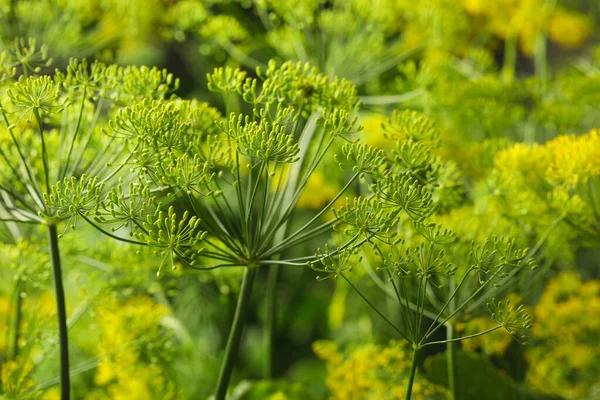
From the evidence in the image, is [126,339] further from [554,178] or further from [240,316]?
[554,178]

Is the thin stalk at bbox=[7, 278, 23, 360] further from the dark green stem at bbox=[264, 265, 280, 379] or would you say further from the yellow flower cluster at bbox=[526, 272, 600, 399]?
the yellow flower cluster at bbox=[526, 272, 600, 399]

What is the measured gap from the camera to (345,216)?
0.41m

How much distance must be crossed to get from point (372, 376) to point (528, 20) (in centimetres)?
63

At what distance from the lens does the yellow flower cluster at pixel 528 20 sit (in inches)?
38.2

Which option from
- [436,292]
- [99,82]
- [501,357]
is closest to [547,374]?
[501,357]

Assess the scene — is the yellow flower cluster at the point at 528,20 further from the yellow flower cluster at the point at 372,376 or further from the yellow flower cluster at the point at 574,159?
the yellow flower cluster at the point at 372,376

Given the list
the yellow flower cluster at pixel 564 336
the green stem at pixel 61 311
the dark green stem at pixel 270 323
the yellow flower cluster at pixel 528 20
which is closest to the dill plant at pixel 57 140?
the green stem at pixel 61 311

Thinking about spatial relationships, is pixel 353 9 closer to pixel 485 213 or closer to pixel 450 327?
pixel 485 213

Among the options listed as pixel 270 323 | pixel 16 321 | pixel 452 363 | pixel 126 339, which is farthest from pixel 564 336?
pixel 16 321

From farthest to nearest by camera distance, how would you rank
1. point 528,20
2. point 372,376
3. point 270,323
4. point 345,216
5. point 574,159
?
point 528,20 < point 270,323 < point 372,376 < point 574,159 < point 345,216

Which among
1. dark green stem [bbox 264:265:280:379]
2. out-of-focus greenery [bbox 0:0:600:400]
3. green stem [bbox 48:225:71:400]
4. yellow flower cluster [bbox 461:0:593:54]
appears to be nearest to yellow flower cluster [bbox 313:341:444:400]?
out-of-focus greenery [bbox 0:0:600:400]

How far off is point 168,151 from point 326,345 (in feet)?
1.14

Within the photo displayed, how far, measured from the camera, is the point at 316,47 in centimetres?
78

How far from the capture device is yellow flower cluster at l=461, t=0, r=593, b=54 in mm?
971
